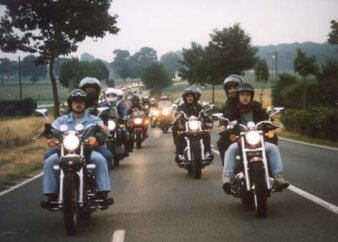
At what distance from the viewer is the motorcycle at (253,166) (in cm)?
747

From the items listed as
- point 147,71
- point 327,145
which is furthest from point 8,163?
point 147,71

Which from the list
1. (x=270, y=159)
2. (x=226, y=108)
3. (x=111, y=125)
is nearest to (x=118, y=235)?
(x=270, y=159)

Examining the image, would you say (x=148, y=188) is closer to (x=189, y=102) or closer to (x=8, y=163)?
(x=189, y=102)

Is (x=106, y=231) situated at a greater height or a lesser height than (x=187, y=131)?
lesser

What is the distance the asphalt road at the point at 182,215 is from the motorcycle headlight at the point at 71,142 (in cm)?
104

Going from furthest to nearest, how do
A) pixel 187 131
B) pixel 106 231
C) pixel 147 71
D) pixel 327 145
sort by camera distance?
pixel 147 71 → pixel 327 145 → pixel 187 131 → pixel 106 231

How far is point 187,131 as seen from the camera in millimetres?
12281

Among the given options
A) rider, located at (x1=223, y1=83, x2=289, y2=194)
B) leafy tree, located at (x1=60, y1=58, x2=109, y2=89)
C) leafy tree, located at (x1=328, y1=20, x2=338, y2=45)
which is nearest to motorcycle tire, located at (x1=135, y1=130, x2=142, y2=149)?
leafy tree, located at (x1=60, y1=58, x2=109, y2=89)

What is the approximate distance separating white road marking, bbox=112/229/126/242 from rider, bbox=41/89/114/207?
49cm

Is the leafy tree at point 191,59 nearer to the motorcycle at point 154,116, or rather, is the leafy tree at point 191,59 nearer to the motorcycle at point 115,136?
the motorcycle at point 154,116

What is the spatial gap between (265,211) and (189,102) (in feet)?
17.8

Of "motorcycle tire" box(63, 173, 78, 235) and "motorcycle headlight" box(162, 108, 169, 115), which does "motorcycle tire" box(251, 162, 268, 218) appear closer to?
"motorcycle tire" box(63, 173, 78, 235)

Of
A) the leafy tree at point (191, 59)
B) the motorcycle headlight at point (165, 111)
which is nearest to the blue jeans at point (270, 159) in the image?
the motorcycle headlight at point (165, 111)

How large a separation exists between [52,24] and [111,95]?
21.6 meters
